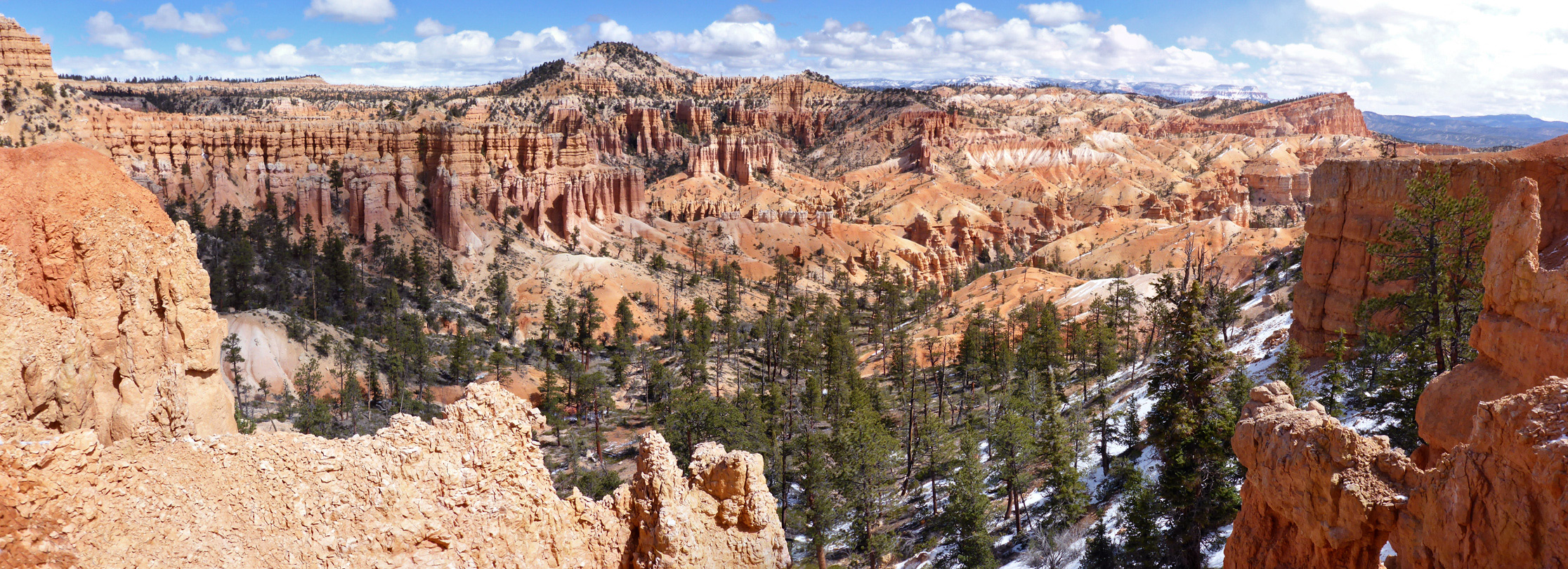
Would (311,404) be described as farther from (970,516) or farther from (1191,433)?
(1191,433)

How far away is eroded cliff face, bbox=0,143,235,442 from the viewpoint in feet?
34.1

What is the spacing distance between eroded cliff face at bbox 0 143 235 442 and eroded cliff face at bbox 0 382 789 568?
130cm

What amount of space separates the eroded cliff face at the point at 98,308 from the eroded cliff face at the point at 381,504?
4.26 ft

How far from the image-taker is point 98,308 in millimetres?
11938

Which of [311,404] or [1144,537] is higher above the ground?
[1144,537]

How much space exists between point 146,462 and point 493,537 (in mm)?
4438

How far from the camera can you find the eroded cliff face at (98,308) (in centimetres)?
1039

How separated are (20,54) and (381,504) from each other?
8935 centimetres

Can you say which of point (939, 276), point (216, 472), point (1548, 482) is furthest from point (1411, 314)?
point (939, 276)

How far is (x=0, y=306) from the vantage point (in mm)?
9898

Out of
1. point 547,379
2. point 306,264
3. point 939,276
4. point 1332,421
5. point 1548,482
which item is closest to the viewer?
point 1548,482

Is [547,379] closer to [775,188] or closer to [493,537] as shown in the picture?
[493,537]

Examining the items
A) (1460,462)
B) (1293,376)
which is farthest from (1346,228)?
(1460,462)

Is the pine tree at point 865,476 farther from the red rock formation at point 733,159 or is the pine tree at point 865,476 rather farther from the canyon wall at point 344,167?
the red rock formation at point 733,159
